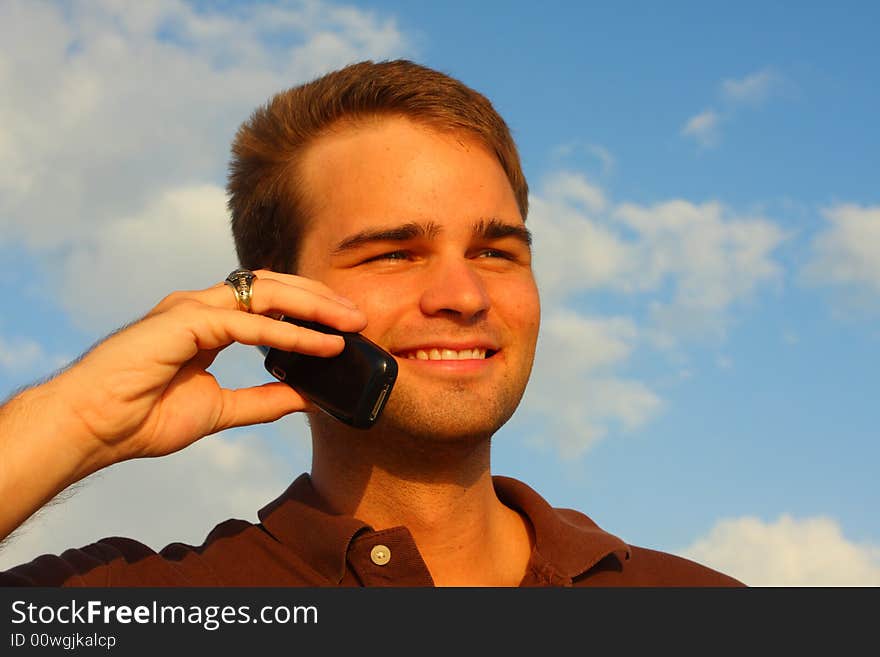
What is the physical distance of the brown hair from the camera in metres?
5.05

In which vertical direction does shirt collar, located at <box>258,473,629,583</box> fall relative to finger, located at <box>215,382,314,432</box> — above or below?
below

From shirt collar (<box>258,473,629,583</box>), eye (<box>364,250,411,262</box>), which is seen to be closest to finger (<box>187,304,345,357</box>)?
eye (<box>364,250,411,262</box>)

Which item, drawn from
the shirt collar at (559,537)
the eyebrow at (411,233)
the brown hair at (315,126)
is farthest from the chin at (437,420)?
the brown hair at (315,126)

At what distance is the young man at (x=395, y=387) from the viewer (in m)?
3.68

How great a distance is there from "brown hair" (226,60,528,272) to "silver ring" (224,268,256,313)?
3.55ft

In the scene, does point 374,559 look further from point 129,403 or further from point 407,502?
point 129,403

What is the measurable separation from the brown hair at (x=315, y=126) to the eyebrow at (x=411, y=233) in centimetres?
51

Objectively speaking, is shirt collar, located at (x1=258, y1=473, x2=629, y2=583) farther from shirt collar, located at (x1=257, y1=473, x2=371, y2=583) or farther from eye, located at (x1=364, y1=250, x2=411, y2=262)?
eye, located at (x1=364, y1=250, x2=411, y2=262)

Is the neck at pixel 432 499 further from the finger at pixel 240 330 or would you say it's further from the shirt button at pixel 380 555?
the finger at pixel 240 330

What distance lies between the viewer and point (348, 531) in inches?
164

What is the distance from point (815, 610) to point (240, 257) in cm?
377

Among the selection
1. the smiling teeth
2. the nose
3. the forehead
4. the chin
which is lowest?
the chin

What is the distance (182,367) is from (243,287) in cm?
48

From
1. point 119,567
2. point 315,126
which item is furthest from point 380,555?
point 315,126
